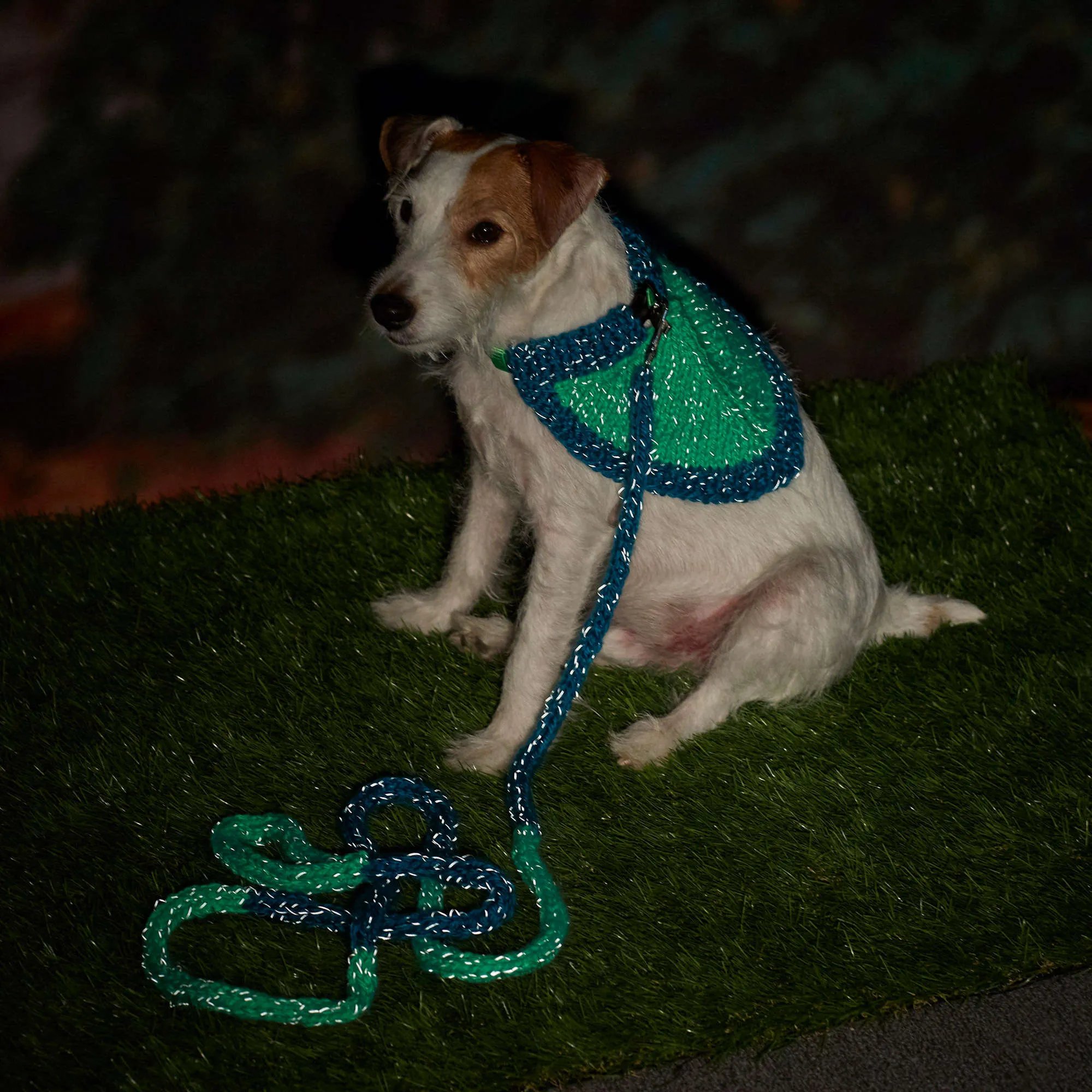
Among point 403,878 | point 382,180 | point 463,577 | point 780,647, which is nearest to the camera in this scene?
point 403,878

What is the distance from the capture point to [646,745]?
3467 mm

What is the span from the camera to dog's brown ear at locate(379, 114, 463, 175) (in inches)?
128

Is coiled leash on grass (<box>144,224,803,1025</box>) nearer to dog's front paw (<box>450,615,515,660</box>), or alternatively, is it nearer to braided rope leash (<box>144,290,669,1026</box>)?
braided rope leash (<box>144,290,669,1026</box>)

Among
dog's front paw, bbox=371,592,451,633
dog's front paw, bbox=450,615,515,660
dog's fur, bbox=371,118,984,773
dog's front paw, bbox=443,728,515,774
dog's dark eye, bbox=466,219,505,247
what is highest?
dog's dark eye, bbox=466,219,505,247

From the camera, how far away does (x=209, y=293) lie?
15.1 ft

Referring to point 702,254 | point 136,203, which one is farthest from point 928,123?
point 136,203

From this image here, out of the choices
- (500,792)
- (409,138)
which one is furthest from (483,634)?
(409,138)

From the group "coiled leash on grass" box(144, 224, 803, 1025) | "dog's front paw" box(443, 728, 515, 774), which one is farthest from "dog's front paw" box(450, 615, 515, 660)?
"coiled leash on grass" box(144, 224, 803, 1025)

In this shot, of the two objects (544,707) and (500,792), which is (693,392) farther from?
(500,792)

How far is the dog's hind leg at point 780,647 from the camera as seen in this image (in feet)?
10.9

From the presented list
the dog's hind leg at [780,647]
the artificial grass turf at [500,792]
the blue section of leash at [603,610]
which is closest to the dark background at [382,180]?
the artificial grass turf at [500,792]

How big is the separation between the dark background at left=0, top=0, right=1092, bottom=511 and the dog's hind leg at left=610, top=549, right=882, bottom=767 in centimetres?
214

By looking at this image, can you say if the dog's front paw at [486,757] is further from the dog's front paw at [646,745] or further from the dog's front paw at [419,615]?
the dog's front paw at [419,615]

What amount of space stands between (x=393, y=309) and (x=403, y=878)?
1433 millimetres
